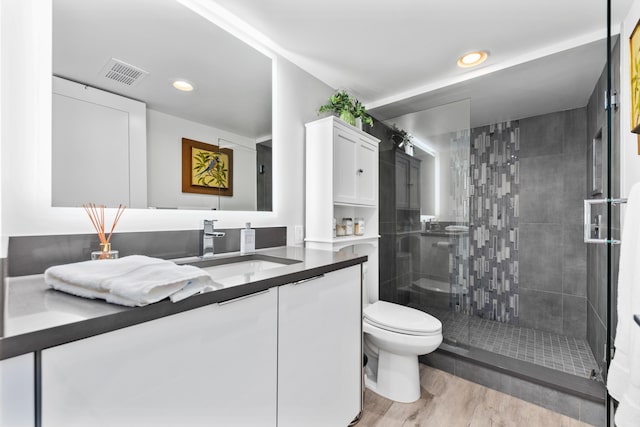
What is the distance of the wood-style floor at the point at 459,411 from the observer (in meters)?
1.56

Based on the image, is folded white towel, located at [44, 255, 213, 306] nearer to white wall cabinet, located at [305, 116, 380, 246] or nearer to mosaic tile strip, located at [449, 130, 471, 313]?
white wall cabinet, located at [305, 116, 380, 246]

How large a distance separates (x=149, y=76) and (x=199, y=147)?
352mm

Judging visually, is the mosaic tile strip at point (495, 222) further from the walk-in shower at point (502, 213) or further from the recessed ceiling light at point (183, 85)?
the recessed ceiling light at point (183, 85)

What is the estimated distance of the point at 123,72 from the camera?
1.15m

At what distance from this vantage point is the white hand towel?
77 cm

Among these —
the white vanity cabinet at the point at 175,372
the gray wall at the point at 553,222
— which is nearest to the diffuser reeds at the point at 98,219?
the white vanity cabinet at the point at 175,372

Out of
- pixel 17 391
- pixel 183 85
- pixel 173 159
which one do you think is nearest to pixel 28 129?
pixel 173 159

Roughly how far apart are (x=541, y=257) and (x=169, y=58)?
3379 millimetres

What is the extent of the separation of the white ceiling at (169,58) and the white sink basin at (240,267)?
732mm

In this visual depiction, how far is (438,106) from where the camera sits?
2.43 meters

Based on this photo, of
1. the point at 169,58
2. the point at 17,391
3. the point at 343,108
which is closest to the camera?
the point at 17,391

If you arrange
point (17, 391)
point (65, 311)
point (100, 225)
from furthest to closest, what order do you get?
1. point (100, 225)
2. point (65, 311)
3. point (17, 391)

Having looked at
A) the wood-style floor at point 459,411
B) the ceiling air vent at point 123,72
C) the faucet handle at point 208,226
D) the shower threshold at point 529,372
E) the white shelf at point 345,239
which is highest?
the ceiling air vent at point 123,72

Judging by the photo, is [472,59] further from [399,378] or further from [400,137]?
[399,378]
